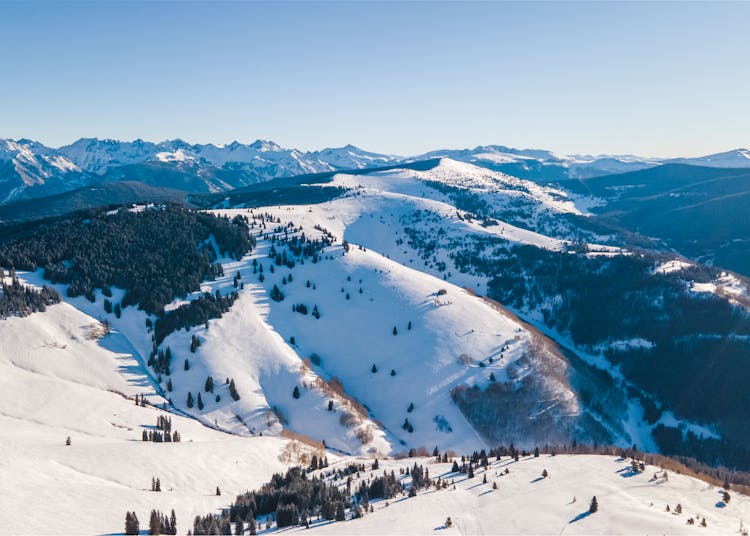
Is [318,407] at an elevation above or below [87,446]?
below

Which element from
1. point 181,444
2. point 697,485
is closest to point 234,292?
point 181,444

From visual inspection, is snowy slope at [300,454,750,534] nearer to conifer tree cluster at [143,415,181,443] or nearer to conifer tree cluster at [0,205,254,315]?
conifer tree cluster at [143,415,181,443]

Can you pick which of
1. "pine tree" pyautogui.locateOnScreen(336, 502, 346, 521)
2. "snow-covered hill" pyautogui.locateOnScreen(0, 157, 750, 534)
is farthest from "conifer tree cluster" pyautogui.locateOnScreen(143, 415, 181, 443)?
"pine tree" pyautogui.locateOnScreen(336, 502, 346, 521)

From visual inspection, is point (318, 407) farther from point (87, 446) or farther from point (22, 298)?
point (22, 298)

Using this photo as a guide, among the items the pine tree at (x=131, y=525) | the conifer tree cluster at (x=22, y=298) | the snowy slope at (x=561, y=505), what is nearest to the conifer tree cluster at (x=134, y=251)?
the conifer tree cluster at (x=22, y=298)

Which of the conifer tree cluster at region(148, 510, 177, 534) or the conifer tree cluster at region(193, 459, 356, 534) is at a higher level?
the conifer tree cluster at region(148, 510, 177, 534)

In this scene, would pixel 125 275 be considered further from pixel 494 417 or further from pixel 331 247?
pixel 494 417

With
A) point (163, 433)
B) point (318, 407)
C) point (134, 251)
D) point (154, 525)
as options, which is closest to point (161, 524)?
point (154, 525)

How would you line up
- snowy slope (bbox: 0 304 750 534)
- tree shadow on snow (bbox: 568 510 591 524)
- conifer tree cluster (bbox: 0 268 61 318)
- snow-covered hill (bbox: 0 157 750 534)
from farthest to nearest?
conifer tree cluster (bbox: 0 268 61 318)
snow-covered hill (bbox: 0 157 750 534)
tree shadow on snow (bbox: 568 510 591 524)
snowy slope (bbox: 0 304 750 534)

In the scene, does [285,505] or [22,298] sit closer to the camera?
[285,505]

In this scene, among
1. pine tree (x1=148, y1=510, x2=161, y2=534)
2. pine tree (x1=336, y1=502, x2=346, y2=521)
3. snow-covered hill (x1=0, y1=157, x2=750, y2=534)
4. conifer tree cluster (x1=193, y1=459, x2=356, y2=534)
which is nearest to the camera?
pine tree (x1=148, y1=510, x2=161, y2=534)

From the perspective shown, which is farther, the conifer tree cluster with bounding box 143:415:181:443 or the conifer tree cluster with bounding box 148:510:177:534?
the conifer tree cluster with bounding box 143:415:181:443
